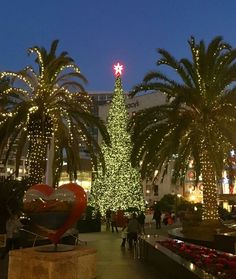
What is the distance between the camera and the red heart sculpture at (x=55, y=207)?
357 inches

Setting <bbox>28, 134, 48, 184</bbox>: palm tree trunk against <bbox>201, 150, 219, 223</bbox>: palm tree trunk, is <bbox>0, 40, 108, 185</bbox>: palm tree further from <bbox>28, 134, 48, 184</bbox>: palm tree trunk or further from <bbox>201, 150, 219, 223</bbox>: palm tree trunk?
<bbox>201, 150, 219, 223</bbox>: palm tree trunk

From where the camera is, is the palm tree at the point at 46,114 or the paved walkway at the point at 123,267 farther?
the palm tree at the point at 46,114

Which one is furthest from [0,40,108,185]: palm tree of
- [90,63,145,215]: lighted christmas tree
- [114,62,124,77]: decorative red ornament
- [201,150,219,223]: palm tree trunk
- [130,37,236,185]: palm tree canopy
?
[114,62,124,77]: decorative red ornament

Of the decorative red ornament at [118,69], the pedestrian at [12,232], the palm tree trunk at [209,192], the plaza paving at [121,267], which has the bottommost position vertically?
the plaza paving at [121,267]

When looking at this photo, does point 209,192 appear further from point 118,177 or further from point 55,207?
point 118,177

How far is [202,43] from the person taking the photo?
19297 mm

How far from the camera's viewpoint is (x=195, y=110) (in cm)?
1889

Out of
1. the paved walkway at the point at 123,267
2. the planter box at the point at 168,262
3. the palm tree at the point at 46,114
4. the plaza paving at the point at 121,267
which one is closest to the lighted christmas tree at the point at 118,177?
the palm tree at the point at 46,114

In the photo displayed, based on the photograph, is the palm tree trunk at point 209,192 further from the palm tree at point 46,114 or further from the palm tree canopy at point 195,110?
the palm tree at point 46,114

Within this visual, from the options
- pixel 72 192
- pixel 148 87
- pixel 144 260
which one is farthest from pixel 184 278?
pixel 148 87

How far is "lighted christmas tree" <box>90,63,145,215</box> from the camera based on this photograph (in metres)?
35.8

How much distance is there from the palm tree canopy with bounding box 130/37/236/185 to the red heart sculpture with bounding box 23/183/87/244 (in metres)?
9.10

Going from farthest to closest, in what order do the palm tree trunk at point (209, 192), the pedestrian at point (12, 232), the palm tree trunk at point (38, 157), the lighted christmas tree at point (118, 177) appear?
the lighted christmas tree at point (118, 177) < the palm tree trunk at point (209, 192) < the palm tree trunk at point (38, 157) < the pedestrian at point (12, 232)

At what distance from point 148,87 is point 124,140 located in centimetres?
1830
